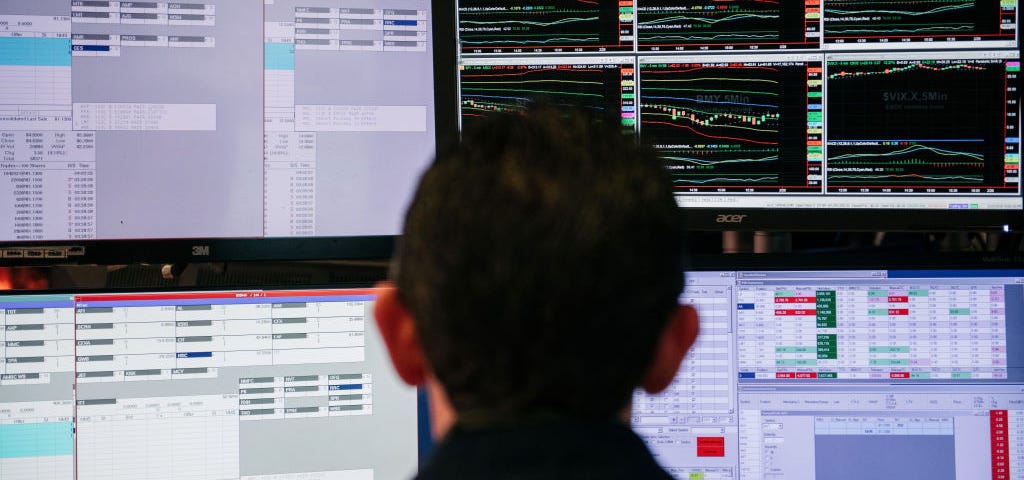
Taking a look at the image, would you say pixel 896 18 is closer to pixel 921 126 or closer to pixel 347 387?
pixel 921 126

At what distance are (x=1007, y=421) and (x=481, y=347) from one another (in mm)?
950

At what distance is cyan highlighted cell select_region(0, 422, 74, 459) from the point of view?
3.84 ft

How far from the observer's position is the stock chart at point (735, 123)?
124 cm

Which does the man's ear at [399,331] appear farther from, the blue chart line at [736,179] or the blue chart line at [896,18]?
the blue chart line at [896,18]

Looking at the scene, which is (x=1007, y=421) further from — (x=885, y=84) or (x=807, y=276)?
(x=885, y=84)

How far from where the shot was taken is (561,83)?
4.09 feet

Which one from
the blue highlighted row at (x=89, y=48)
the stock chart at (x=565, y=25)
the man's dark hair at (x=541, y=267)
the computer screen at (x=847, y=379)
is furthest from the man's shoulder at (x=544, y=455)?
the blue highlighted row at (x=89, y=48)

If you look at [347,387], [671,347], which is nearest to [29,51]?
[347,387]

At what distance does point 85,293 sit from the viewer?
1189 mm

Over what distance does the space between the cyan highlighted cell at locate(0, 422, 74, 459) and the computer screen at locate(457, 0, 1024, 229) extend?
27.8 inches

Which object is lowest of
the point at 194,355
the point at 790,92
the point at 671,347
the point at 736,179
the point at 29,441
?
the point at 29,441

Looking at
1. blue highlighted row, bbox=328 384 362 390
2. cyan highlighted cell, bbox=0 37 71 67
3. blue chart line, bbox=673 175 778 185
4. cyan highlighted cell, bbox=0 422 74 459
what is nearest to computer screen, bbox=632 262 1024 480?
blue chart line, bbox=673 175 778 185

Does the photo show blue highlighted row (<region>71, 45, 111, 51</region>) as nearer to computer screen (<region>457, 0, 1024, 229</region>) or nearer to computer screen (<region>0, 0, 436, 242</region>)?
computer screen (<region>0, 0, 436, 242</region>)

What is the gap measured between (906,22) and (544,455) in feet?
3.13
